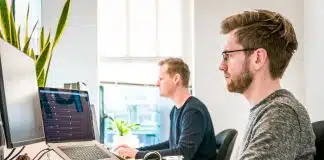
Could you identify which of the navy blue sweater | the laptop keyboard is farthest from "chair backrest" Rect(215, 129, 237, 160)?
the laptop keyboard

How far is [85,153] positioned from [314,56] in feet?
7.13

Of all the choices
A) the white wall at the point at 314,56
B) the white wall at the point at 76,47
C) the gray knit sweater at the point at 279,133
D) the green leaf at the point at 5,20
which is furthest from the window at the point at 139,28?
the gray knit sweater at the point at 279,133

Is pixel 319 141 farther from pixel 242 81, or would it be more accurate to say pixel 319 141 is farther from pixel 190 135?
pixel 190 135

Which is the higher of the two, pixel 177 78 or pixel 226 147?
pixel 177 78

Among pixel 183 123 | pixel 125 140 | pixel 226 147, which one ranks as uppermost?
pixel 183 123

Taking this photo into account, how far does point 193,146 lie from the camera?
7.84ft

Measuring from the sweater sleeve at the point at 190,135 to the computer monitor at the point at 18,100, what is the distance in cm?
94

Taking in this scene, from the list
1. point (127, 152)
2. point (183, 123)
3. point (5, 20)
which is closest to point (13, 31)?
point (5, 20)

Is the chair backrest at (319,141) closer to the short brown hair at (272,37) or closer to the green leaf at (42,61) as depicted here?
the short brown hair at (272,37)

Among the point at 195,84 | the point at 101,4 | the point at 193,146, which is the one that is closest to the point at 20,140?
the point at 193,146

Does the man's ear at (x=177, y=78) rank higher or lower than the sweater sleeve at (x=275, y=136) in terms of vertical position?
higher

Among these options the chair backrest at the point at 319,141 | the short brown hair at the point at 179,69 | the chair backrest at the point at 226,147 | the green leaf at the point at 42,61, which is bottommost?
the chair backrest at the point at 226,147

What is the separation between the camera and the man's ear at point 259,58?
1.38 m

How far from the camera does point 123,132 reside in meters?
3.57
